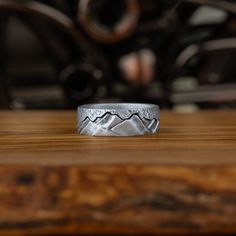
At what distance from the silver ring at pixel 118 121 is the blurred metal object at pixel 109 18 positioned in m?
0.52

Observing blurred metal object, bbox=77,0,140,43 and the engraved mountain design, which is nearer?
the engraved mountain design

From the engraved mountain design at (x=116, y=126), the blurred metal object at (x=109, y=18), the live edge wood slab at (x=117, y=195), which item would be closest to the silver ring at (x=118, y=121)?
the engraved mountain design at (x=116, y=126)

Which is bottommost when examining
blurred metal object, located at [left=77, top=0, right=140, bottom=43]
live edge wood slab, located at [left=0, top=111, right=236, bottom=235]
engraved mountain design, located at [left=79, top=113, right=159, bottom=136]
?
live edge wood slab, located at [left=0, top=111, right=236, bottom=235]

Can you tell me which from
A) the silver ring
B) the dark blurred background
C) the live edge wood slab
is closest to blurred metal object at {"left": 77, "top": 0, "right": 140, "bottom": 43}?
the dark blurred background

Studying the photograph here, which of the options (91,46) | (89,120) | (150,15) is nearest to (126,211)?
(89,120)

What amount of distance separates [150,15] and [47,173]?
0.85 m

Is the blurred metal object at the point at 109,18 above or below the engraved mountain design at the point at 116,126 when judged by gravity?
above

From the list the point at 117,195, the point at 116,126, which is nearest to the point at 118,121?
the point at 116,126

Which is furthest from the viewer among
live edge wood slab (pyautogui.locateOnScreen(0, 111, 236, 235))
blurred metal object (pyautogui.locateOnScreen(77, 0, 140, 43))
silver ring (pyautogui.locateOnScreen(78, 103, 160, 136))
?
blurred metal object (pyautogui.locateOnScreen(77, 0, 140, 43))

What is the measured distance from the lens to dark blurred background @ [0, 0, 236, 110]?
1050mm

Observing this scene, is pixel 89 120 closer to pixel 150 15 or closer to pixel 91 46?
pixel 91 46

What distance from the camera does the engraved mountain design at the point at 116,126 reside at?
508 millimetres

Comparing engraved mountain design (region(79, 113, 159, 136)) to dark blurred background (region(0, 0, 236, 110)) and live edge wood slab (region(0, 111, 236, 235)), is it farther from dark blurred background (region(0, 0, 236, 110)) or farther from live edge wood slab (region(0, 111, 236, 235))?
dark blurred background (region(0, 0, 236, 110))

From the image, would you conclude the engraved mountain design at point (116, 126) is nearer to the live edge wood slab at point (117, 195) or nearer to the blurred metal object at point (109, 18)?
the live edge wood slab at point (117, 195)
